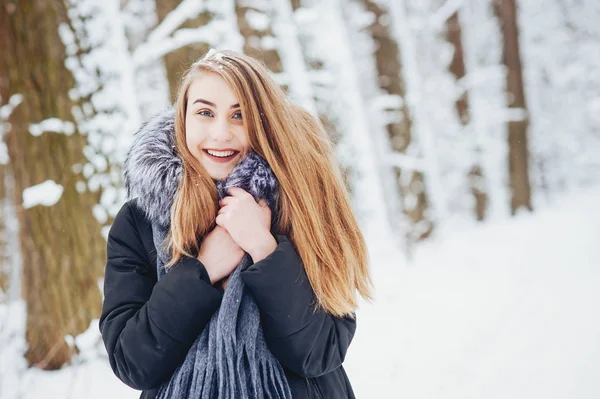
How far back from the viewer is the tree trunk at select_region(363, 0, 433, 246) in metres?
10.9

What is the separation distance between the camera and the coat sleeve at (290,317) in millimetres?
1603

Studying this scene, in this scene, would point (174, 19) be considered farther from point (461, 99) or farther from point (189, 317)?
point (461, 99)

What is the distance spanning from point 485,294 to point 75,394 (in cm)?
520

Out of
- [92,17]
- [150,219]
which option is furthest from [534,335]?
[92,17]

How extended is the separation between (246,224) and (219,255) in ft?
0.49

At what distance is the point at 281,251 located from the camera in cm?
168

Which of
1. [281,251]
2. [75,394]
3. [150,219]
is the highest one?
[150,219]

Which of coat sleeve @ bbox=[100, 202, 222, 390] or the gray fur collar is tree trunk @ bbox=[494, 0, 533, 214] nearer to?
the gray fur collar

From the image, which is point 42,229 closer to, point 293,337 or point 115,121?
point 115,121

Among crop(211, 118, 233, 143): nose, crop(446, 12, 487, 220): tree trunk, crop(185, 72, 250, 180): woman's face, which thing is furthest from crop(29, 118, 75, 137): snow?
crop(446, 12, 487, 220): tree trunk

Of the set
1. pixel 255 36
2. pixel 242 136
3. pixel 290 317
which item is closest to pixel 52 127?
pixel 242 136

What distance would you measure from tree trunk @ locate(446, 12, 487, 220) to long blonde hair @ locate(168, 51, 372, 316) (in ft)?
40.5

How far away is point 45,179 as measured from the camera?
12.5ft

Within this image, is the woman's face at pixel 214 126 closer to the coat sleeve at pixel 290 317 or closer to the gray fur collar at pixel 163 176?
the gray fur collar at pixel 163 176
